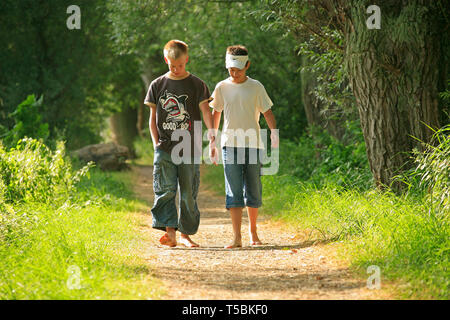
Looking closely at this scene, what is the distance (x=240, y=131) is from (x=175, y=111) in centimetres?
75

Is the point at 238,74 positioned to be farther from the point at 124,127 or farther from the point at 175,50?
the point at 124,127

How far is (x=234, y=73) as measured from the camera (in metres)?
7.05

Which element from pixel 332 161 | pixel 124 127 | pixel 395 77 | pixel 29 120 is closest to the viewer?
pixel 395 77

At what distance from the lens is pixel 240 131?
699cm

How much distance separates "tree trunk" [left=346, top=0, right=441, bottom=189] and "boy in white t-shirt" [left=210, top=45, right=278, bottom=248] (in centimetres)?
129

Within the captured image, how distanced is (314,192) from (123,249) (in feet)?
10.8

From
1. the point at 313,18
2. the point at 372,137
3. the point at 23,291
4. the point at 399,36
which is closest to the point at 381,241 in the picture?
the point at 372,137

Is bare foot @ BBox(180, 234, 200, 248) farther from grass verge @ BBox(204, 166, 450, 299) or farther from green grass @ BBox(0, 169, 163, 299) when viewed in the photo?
grass verge @ BBox(204, 166, 450, 299)

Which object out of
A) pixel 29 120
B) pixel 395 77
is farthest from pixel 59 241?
pixel 29 120

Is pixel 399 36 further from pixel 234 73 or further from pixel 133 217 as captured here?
pixel 133 217

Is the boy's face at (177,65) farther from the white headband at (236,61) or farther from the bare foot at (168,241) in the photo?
the bare foot at (168,241)

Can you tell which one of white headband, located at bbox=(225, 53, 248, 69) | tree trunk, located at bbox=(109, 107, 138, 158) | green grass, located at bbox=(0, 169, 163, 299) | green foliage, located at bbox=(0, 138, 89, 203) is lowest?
tree trunk, located at bbox=(109, 107, 138, 158)

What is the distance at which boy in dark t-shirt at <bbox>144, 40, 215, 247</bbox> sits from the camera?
22.7ft

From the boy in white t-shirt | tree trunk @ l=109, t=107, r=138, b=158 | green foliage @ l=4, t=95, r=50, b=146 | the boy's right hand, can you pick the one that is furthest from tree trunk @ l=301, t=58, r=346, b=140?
tree trunk @ l=109, t=107, r=138, b=158
